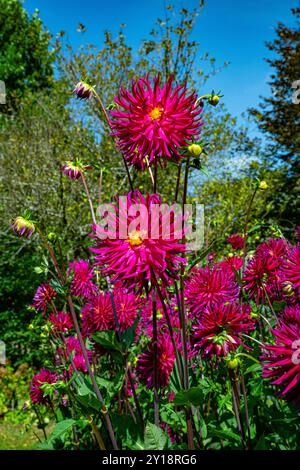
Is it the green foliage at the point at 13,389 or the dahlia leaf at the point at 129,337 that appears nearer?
the dahlia leaf at the point at 129,337

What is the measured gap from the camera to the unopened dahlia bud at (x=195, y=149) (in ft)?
4.41

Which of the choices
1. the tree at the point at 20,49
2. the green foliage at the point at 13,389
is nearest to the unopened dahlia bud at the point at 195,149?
the green foliage at the point at 13,389

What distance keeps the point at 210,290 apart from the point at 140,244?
51 cm

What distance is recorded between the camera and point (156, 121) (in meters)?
1.36

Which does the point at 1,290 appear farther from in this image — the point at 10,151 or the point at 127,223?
the point at 127,223

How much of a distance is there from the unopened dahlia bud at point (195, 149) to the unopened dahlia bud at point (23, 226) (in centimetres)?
62

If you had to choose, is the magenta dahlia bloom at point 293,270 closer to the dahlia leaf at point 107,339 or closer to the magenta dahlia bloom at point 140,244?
the magenta dahlia bloom at point 140,244

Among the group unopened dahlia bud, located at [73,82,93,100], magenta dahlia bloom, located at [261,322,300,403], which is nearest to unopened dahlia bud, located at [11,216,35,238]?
unopened dahlia bud, located at [73,82,93,100]

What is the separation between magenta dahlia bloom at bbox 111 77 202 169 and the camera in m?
1.33

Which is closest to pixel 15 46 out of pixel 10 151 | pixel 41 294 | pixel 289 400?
pixel 10 151

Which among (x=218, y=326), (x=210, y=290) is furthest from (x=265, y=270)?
(x=218, y=326)

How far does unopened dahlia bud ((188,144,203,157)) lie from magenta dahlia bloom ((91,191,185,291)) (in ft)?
0.59

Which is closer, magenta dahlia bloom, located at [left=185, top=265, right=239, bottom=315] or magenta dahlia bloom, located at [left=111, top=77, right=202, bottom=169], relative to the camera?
magenta dahlia bloom, located at [left=111, top=77, right=202, bottom=169]

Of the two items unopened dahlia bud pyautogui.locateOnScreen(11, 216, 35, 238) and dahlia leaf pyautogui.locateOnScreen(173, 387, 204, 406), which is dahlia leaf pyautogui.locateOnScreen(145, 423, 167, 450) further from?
unopened dahlia bud pyautogui.locateOnScreen(11, 216, 35, 238)
